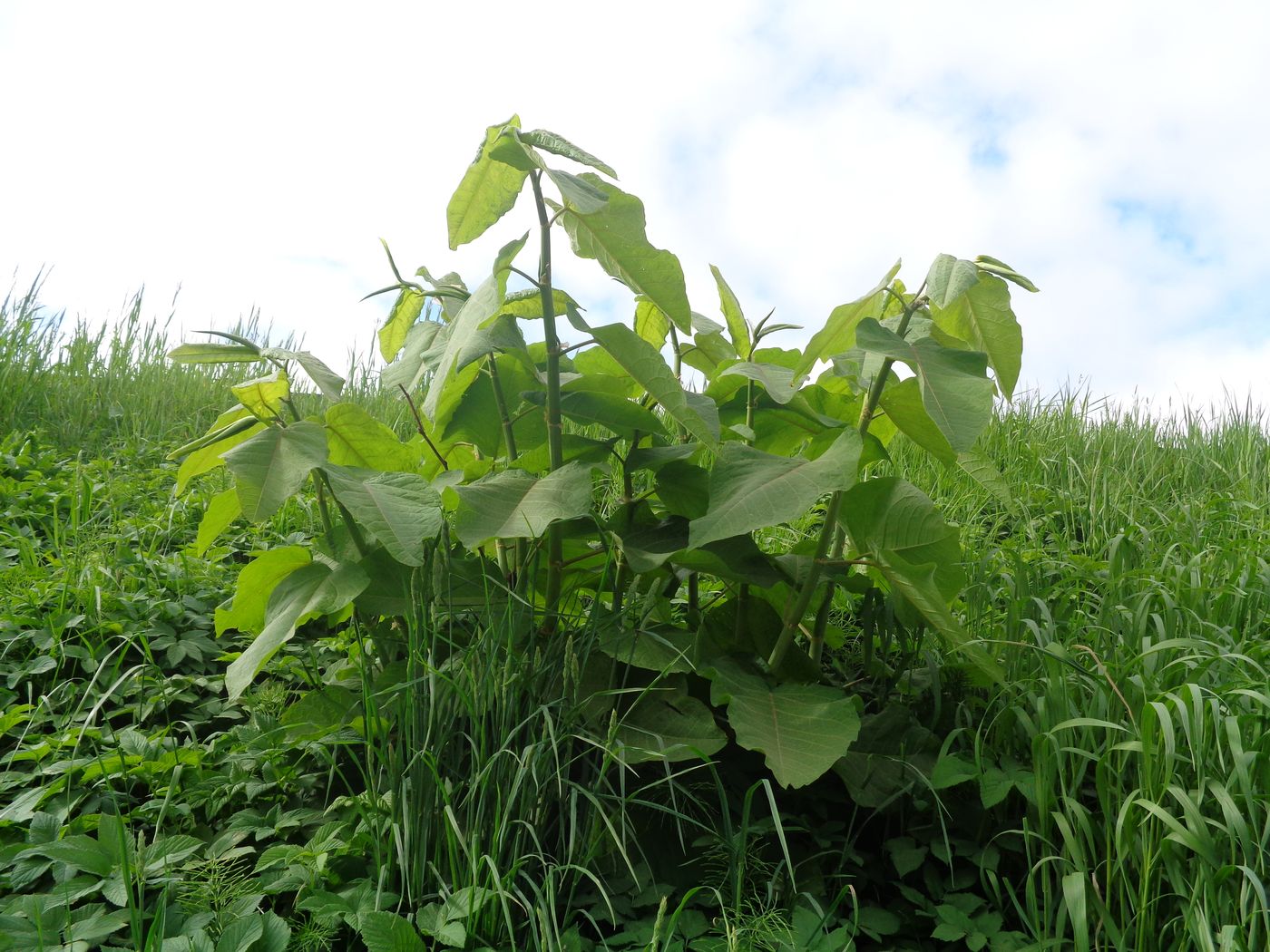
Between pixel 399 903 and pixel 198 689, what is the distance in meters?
1.24

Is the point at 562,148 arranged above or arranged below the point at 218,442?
above

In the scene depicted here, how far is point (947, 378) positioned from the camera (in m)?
1.57

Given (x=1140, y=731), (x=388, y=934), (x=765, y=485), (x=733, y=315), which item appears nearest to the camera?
(x=388, y=934)

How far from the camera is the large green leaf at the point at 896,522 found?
172cm

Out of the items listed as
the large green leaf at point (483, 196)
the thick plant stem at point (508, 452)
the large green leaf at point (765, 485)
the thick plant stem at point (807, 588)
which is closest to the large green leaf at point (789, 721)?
the thick plant stem at point (807, 588)

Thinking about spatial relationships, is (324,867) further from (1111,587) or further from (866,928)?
(1111,587)

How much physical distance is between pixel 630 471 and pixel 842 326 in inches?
19.2

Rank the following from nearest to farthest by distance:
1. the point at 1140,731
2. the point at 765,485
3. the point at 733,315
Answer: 1. the point at 765,485
2. the point at 1140,731
3. the point at 733,315

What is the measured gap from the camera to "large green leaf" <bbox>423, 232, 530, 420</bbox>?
1.54 metres

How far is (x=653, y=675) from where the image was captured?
187 cm

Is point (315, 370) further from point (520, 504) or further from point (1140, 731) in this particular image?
point (1140, 731)

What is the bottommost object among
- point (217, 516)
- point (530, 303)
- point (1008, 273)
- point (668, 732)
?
point (668, 732)

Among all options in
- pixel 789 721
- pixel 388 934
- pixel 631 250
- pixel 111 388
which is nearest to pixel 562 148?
pixel 631 250

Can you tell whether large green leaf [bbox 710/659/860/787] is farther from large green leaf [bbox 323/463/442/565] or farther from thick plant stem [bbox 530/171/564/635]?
large green leaf [bbox 323/463/442/565]
